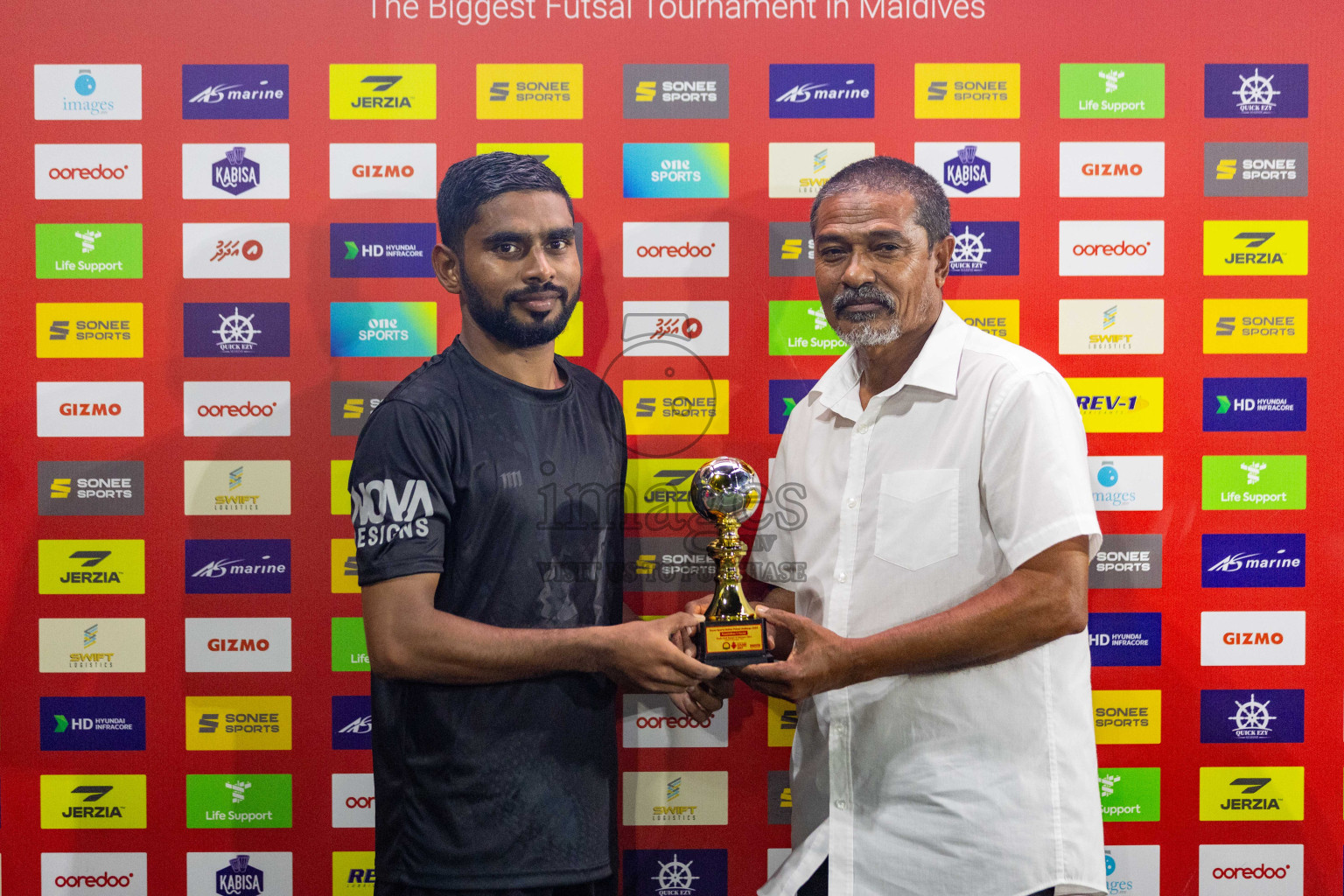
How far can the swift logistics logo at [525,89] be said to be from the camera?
8.19 feet

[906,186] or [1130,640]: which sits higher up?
[906,186]

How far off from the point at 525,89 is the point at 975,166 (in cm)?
137

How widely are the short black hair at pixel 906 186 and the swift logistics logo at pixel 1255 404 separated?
1.13 meters

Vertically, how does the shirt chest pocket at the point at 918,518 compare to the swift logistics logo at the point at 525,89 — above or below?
below

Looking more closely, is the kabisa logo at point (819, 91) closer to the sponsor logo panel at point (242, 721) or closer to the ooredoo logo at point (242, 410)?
the ooredoo logo at point (242, 410)

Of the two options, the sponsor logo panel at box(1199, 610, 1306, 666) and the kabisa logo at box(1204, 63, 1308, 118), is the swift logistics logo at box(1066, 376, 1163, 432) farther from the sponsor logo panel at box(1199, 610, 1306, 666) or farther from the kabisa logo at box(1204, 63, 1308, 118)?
the kabisa logo at box(1204, 63, 1308, 118)

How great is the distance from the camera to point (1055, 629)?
6.06 ft

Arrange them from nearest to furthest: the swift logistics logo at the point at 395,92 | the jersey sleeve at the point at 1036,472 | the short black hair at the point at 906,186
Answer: the jersey sleeve at the point at 1036,472
the short black hair at the point at 906,186
the swift logistics logo at the point at 395,92

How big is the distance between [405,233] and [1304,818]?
10.8 ft

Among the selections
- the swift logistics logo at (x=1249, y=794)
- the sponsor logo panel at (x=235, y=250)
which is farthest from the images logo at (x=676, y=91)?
the swift logistics logo at (x=1249, y=794)

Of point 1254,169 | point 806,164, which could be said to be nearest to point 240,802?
point 806,164

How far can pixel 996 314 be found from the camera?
2531 mm

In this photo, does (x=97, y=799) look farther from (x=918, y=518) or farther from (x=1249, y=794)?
(x=1249, y=794)

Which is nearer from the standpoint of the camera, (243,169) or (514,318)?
(514,318)
